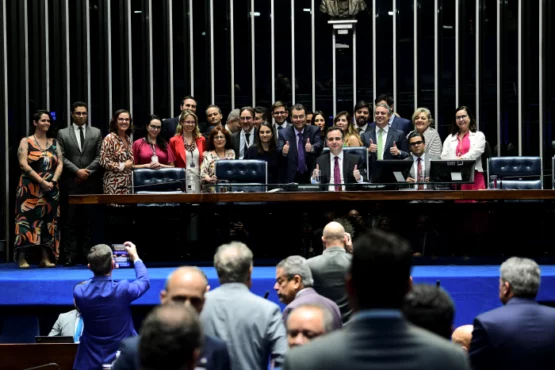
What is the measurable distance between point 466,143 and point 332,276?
4117 millimetres

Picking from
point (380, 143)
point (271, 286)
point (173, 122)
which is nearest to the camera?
point (271, 286)

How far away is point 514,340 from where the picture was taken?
3.31 metres

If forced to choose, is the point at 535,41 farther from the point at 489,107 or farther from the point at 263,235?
the point at 263,235

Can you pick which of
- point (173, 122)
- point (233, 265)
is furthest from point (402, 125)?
point (233, 265)

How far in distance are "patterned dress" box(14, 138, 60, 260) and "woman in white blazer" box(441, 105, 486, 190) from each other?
12.3 feet

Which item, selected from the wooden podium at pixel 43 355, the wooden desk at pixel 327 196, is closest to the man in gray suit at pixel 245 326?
the wooden podium at pixel 43 355

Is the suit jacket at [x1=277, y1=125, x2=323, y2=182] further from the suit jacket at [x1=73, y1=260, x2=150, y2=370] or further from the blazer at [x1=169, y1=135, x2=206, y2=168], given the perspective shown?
the suit jacket at [x1=73, y1=260, x2=150, y2=370]

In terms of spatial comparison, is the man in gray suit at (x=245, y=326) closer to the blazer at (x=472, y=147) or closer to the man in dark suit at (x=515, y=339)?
the man in dark suit at (x=515, y=339)

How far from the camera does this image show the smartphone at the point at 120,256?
24.8ft

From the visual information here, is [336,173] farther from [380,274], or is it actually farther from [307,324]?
[380,274]

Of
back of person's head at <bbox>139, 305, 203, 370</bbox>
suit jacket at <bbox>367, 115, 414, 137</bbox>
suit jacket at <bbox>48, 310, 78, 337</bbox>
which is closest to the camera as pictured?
back of person's head at <bbox>139, 305, 203, 370</bbox>

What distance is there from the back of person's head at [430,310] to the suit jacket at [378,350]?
0.85m

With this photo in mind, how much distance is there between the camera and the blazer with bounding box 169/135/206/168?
8.60m

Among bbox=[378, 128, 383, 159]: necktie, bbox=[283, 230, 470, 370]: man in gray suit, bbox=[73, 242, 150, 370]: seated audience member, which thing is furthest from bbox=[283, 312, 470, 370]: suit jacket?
bbox=[378, 128, 383, 159]: necktie
